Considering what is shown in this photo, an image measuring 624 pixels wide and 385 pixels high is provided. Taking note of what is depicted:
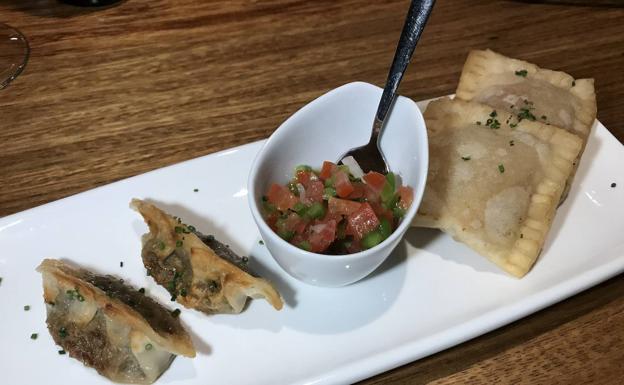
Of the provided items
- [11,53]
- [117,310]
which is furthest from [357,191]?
[11,53]

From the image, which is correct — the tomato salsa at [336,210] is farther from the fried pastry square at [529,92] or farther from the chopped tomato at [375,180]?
the fried pastry square at [529,92]

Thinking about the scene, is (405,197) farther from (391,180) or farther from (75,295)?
(75,295)

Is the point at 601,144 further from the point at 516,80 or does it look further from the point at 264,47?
the point at 264,47

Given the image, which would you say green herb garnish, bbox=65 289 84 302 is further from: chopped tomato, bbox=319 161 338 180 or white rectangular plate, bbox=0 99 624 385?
chopped tomato, bbox=319 161 338 180

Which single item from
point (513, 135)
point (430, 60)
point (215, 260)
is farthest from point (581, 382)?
point (430, 60)

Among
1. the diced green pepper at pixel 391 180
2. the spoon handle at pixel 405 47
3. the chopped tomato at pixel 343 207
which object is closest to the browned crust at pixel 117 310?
the chopped tomato at pixel 343 207

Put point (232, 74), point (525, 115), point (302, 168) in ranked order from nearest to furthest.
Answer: point (302, 168), point (525, 115), point (232, 74)
